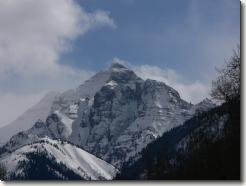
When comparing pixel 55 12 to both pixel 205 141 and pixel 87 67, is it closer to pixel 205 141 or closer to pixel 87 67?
pixel 87 67

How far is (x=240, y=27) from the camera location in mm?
12578

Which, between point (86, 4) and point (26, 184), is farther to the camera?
point (86, 4)

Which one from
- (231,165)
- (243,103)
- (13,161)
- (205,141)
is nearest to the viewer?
(231,165)

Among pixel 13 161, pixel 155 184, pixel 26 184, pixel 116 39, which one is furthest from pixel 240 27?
pixel 13 161

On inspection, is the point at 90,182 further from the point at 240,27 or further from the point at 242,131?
the point at 240,27

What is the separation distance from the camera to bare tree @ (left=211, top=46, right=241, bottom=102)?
13.4 meters

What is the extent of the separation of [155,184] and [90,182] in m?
1.35

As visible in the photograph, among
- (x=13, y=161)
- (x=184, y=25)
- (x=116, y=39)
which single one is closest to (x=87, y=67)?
(x=116, y=39)

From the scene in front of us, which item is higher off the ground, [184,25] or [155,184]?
[184,25]

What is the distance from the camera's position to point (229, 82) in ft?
47.9


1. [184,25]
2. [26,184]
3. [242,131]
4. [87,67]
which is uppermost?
[184,25]

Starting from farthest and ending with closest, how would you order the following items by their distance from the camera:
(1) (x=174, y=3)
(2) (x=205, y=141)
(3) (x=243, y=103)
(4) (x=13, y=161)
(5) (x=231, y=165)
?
(4) (x=13, y=161) → (2) (x=205, y=141) → (1) (x=174, y=3) → (3) (x=243, y=103) → (5) (x=231, y=165)

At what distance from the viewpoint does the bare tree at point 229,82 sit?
44.1 ft

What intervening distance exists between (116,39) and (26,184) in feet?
12.8
